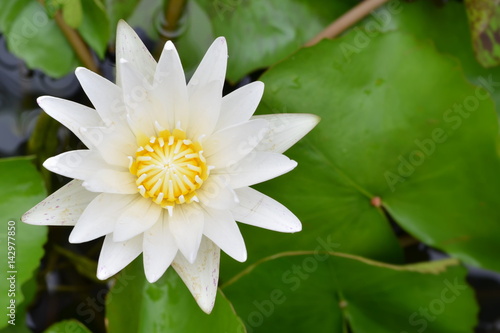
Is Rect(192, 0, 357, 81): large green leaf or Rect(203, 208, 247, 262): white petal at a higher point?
Rect(192, 0, 357, 81): large green leaf

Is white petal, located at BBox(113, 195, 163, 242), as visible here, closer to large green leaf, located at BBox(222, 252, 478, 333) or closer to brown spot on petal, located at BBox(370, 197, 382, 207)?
large green leaf, located at BBox(222, 252, 478, 333)

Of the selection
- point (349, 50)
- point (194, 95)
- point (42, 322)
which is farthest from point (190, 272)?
point (42, 322)

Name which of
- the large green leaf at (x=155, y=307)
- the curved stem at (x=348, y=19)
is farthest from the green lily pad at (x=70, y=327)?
the curved stem at (x=348, y=19)

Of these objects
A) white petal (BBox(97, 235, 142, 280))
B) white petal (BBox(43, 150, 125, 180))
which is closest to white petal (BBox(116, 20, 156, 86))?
white petal (BBox(43, 150, 125, 180))

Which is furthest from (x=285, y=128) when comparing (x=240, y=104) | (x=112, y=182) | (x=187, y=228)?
(x=112, y=182)

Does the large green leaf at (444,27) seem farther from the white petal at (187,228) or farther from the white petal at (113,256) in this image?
the white petal at (113,256)
